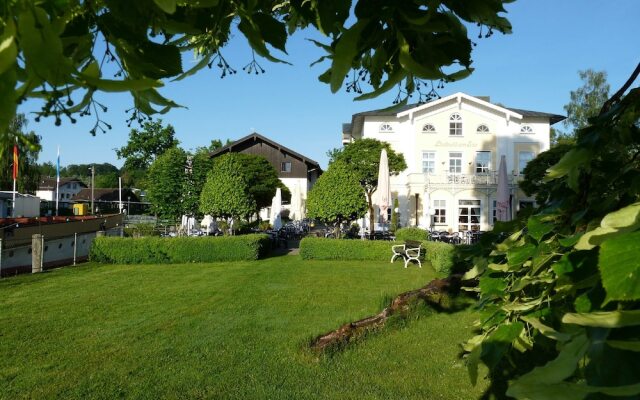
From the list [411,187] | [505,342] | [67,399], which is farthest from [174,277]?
[411,187]

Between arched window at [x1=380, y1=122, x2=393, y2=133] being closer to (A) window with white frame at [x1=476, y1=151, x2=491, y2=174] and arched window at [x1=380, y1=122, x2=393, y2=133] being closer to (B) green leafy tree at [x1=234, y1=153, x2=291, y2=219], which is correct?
(A) window with white frame at [x1=476, y1=151, x2=491, y2=174]

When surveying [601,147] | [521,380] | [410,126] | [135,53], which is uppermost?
[410,126]

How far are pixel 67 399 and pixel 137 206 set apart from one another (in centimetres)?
9416

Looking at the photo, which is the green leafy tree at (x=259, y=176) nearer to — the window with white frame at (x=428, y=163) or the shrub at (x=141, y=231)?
the window with white frame at (x=428, y=163)

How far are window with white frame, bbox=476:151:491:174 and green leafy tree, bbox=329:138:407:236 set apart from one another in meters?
6.41

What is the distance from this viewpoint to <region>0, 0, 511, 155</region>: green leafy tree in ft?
2.12

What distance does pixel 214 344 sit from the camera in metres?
6.81

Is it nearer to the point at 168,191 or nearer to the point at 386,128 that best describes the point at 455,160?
the point at 386,128

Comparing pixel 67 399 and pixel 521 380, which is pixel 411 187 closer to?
pixel 67 399

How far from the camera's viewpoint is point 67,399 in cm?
491

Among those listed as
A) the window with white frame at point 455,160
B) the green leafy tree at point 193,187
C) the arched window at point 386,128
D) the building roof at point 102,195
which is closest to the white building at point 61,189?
the building roof at point 102,195

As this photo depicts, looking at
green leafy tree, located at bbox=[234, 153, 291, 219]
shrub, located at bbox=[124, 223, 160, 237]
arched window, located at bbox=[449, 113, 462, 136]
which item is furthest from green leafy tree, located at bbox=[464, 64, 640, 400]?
green leafy tree, located at bbox=[234, 153, 291, 219]

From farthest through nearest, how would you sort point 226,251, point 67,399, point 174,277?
point 226,251, point 174,277, point 67,399

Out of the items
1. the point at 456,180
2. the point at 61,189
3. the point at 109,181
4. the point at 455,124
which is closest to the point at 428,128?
the point at 455,124
